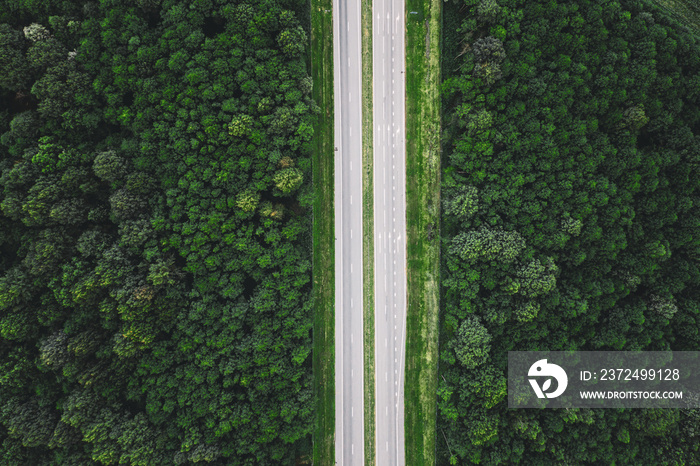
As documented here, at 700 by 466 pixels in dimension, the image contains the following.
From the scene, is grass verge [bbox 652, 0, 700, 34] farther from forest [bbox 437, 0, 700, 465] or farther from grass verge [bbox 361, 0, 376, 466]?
grass verge [bbox 361, 0, 376, 466]

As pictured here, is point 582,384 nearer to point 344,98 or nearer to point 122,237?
point 344,98

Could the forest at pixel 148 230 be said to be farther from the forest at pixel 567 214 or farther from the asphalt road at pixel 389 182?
the forest at pixel 567 214

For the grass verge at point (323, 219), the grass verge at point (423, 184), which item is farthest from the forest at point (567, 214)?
the grass verge at point (323, 219)

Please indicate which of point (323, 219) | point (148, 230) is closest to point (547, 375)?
point (323, 219)

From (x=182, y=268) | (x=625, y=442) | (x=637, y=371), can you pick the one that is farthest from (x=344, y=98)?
(x=625, y=442)

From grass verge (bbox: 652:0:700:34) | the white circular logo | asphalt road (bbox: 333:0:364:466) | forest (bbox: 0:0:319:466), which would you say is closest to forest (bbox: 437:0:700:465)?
the white circular logo
